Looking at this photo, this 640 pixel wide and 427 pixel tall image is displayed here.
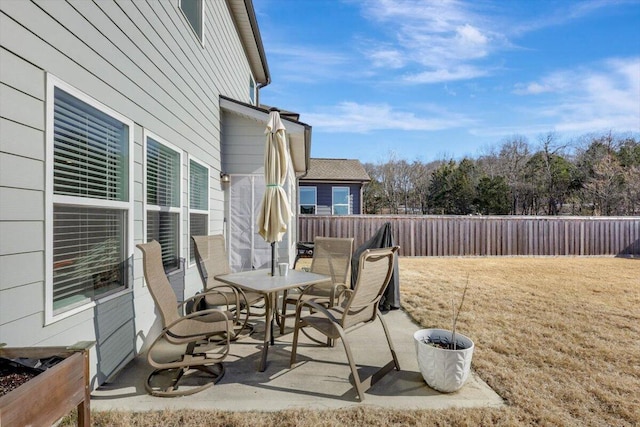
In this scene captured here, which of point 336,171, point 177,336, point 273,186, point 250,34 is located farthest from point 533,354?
point 336,171

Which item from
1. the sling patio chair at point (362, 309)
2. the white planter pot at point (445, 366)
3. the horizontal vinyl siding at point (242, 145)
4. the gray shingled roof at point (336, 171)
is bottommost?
the white planter pot at point (445, 366)

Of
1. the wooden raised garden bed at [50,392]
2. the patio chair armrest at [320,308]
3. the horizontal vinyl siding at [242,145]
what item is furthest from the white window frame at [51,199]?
the horizontal vinyl siding at [242,145]

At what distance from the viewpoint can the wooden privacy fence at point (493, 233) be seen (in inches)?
484

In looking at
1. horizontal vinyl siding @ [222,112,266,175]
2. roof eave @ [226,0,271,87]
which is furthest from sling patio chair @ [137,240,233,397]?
roof eave @ [226,0,271,87]

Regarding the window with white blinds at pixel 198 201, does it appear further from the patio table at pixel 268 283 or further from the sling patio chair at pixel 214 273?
the patio table at pixel 268 283

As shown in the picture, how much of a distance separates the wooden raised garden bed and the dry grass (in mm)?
894

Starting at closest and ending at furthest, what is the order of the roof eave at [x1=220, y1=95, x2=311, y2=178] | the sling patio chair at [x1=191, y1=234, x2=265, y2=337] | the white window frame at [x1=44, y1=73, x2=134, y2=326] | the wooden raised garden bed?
1. the wooden raised garden bed
2. the white window frame at [x1=44, y1=73, x2=134, y2=326]
3. the sling patio chair at [x1=191, y1=234, x2=265, y2=337]
4. the roof eave at [x1=220, y1=95, x2=311, y2=178]

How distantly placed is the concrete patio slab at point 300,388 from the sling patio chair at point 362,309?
0.09 m

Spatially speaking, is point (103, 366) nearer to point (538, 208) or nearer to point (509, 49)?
point (509, 49)

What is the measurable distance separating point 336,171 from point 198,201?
12936 millimetres

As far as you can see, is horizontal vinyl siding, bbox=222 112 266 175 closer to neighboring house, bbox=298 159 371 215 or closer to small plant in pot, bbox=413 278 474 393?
small plant in pot, bbox=413 278 474 393

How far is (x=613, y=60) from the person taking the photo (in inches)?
615

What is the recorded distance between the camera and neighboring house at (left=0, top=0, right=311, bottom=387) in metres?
1.87

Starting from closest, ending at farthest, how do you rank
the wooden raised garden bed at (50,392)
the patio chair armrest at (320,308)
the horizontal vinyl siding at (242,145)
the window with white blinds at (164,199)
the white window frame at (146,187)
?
1. the wooden raised garden bed at (50,392)
2. the patio chair armrest at (320,308)
3. the white window frame at (146,187)
4. the window with white blinds at (164,199)
5. the horizontal vinyl siding at (242,145)
